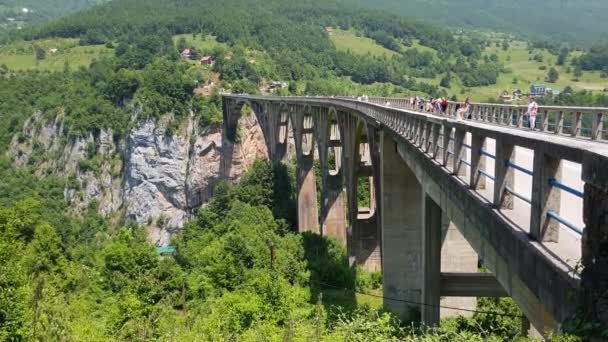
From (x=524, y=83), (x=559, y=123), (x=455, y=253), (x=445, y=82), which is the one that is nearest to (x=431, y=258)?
(x=455, y=253)

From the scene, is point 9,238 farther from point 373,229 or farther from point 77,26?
point 77,26

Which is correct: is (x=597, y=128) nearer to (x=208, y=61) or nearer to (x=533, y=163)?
(x=533, y=163)

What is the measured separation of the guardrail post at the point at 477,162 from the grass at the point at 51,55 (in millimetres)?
156834

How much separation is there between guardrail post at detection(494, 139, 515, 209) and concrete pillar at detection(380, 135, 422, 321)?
51.2 feet

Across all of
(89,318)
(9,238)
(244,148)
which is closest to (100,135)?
(244,148)

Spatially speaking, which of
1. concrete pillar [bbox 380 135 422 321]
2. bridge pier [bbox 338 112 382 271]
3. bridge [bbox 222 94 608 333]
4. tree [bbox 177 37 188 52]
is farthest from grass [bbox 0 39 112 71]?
concrete pillar [bbox 380 135 422 321]

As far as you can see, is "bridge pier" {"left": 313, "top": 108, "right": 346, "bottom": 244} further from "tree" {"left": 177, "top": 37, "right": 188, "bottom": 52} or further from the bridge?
"tree" {"left": 177, "top": 37, "right": 188, "bottom": 52}

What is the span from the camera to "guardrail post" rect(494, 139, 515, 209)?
8.52 meters

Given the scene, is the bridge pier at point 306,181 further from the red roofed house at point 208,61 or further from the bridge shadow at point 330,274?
the red roofed house at point 208,61

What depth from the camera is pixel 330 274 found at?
42.8 metres

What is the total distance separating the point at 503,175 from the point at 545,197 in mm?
Answer: 1931

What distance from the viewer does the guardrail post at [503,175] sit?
28.0 ft

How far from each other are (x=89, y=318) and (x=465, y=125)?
74.8 ft

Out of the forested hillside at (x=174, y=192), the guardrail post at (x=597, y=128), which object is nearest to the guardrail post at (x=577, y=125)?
the guardrail post at (x=597, y=128)
